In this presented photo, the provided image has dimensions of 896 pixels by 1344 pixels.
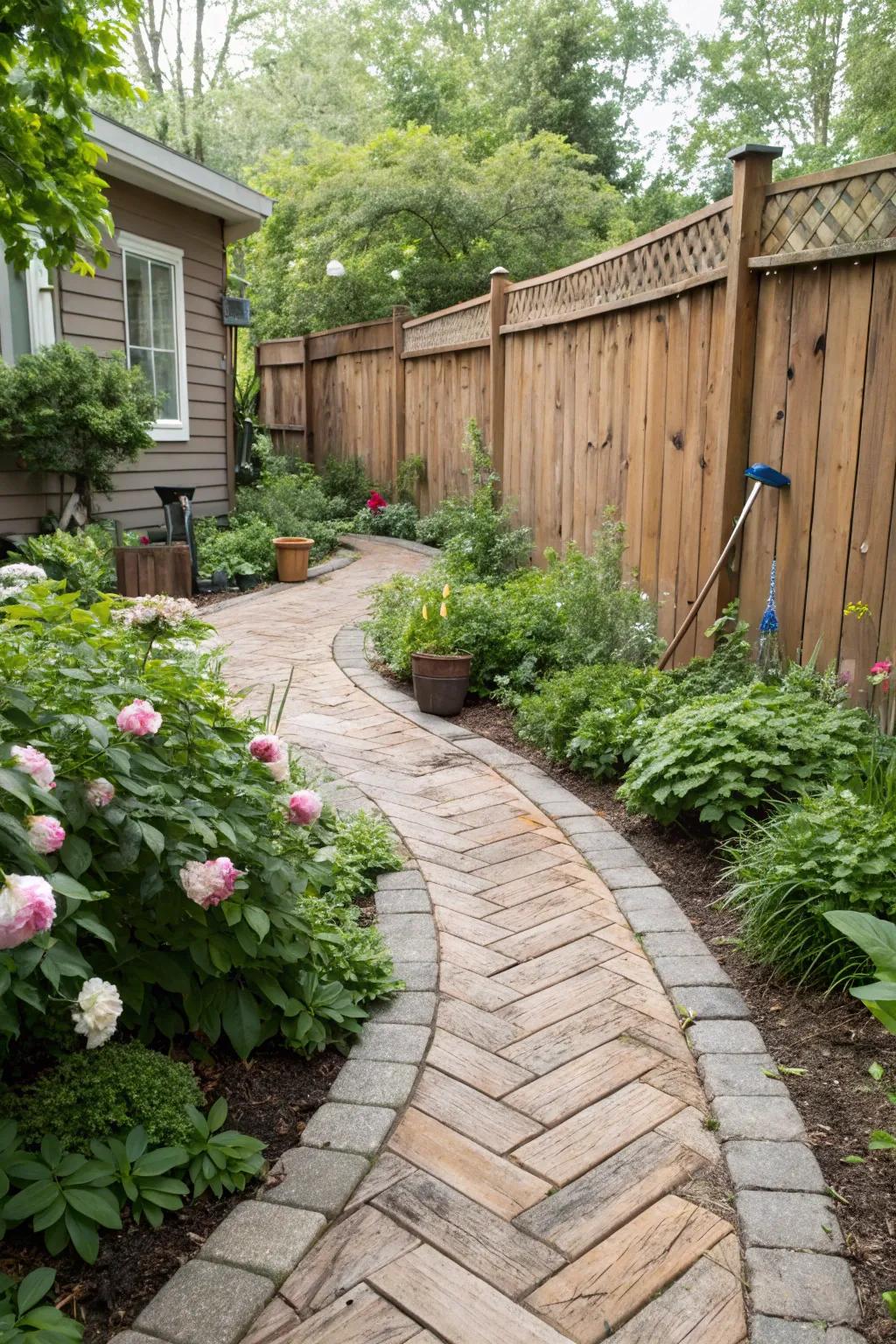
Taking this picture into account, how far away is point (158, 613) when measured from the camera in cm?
239

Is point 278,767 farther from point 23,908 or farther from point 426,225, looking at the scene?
point 426,225

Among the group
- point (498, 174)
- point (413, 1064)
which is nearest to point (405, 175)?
point (498, 174)

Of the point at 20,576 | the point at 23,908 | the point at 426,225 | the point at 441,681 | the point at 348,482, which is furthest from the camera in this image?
the point at 426,225

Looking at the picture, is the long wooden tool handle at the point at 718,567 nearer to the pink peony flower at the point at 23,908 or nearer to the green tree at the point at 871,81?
the pink peony flower at the point at 23,908

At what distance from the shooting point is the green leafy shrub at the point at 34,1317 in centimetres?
147

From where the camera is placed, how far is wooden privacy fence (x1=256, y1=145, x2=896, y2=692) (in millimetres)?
3605

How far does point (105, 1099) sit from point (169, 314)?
832cm

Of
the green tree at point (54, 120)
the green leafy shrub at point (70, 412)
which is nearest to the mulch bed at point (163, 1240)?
the green tree at point (54, 120)

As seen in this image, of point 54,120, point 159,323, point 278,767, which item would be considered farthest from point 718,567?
point 159,323

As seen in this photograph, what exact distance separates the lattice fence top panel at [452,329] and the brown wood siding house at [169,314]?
1829mm

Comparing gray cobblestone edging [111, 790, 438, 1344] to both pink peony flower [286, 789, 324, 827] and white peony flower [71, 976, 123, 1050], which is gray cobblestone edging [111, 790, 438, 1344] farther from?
pink peony flower [286, 789, 324, 827]

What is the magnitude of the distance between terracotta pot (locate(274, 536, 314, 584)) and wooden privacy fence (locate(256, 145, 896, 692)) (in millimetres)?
1798

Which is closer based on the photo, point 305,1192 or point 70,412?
point 305,1192

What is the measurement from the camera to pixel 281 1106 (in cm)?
214
